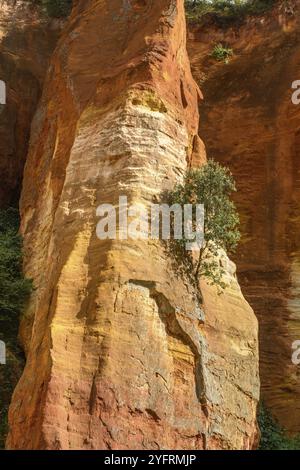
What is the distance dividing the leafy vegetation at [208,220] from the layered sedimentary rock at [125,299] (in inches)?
10.4

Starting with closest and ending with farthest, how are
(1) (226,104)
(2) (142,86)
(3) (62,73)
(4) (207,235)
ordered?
1. (4) (207,235)
2. (2) (142,86)
3. (3) (62,73)
4. (1) (226,104)

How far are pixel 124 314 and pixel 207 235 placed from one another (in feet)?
8.80

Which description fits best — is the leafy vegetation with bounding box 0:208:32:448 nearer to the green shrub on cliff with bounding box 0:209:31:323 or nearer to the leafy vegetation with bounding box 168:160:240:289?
the green shrub on cliff with bounding box 0:209:31:323

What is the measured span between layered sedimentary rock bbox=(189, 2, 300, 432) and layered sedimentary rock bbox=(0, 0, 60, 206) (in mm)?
4107

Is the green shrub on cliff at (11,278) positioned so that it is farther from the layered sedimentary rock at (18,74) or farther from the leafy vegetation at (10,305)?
the layered sedimentary rock at (18,74)

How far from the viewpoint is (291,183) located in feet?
65.3

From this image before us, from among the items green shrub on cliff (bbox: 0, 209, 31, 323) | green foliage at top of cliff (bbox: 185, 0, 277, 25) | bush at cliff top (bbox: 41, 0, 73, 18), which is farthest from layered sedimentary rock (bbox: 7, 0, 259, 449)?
bush at cliff top (bbox: 41, 0, 73, 18)

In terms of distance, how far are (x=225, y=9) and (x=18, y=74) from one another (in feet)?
18.8

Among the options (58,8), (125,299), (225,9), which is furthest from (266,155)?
(125,299)

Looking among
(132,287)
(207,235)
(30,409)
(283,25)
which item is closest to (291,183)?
(283,25)

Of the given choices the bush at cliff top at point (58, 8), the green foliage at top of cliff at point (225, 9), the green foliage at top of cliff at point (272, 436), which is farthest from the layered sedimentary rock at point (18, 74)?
the green foliage at top of cliff at point (272, 436)

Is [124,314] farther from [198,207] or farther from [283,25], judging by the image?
[283,25]

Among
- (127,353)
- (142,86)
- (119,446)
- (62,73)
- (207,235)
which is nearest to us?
(119,446)

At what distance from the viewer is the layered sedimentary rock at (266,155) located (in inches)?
720
